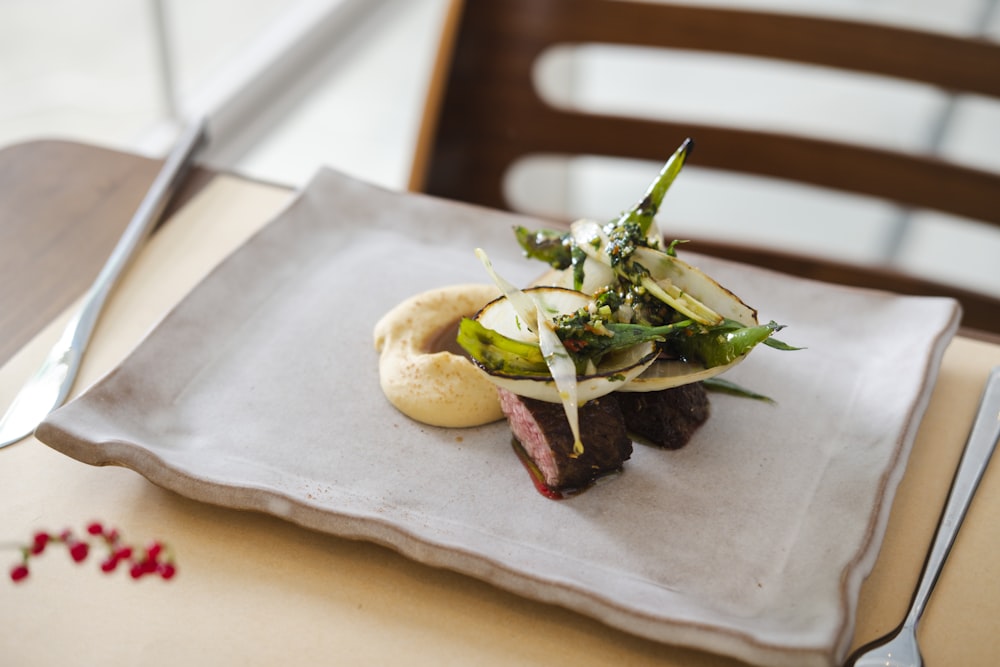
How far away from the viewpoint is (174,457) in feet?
4.34

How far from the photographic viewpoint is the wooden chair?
7.30 feet

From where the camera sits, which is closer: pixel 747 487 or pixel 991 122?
pixel 747 487

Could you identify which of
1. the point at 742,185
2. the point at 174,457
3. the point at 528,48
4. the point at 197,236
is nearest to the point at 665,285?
the point at 174,457

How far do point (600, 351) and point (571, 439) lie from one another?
0.43ft

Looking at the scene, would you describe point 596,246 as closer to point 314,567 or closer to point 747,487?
point 747,487

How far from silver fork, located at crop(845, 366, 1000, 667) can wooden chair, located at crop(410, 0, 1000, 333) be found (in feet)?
2.75

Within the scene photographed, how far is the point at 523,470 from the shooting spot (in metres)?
1.37

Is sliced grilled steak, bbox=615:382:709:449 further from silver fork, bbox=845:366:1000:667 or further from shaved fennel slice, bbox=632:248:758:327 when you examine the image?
silver fork, bbox=845:366:1000:667

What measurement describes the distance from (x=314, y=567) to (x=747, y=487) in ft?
2.05

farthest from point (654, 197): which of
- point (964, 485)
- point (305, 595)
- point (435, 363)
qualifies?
point (305, 595)

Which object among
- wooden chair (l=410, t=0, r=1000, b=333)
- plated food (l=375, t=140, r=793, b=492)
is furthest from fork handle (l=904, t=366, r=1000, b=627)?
wooden chair (l=410, t=0, r=1000, b=333)

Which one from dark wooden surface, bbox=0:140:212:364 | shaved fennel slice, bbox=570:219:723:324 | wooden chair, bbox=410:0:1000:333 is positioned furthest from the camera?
wooden chair, bbox=410:0:1000:333

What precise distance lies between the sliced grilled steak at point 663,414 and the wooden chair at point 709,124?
3.38 ft

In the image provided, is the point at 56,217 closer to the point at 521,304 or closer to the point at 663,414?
the point at 521,304
